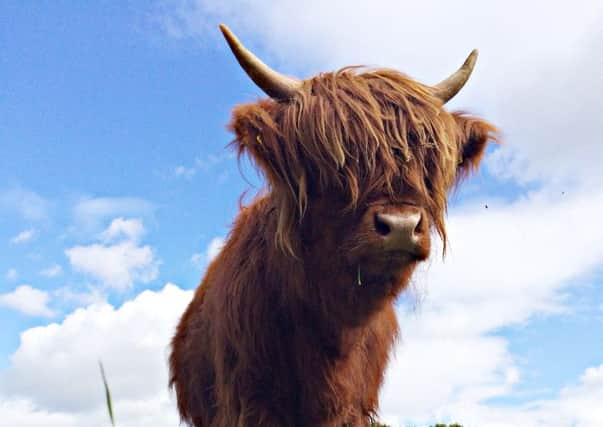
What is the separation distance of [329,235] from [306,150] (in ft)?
1.50

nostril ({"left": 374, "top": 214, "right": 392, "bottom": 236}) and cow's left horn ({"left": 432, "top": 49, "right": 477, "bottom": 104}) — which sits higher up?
cow's left horn ({"left": 432, "top": 49, "right": 477, "bottom": 104})

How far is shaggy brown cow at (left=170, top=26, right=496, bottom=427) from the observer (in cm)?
351

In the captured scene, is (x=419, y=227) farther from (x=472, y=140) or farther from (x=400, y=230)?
(x=472, y=140)

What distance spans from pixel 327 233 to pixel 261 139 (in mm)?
583

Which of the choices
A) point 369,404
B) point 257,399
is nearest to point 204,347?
point 257,399

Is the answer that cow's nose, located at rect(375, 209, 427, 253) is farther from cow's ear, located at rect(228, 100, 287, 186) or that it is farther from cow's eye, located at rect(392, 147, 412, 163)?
cow's ear, located at rect(228, 100, 287, 186)

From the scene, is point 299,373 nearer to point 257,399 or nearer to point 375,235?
point 257,399

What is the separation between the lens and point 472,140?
4.45 metres

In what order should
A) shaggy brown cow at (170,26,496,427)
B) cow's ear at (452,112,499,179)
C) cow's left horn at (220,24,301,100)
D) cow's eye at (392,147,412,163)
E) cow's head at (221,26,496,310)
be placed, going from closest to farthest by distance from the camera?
cow's head at (221,26,496,310)
shaggy brown cow at (170,26,496,427)
cow's eye at (392,147,412,163)
cow's left horn at (220,24,301,100)
cow's ear at (452,112,499,179)

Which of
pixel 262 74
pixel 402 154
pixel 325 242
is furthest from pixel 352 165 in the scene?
pixel 262 74

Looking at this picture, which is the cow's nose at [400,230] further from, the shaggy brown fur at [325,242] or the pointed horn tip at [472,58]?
the pointed horn tip at [472,58]

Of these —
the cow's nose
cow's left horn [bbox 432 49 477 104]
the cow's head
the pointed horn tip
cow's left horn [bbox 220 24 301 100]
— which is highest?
the pointed horn tip

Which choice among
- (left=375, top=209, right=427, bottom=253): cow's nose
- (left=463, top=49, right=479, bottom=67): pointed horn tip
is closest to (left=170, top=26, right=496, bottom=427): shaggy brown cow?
(left=375, top=209, right=427, bottom=253): cow's nose

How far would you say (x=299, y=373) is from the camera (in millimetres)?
3992
